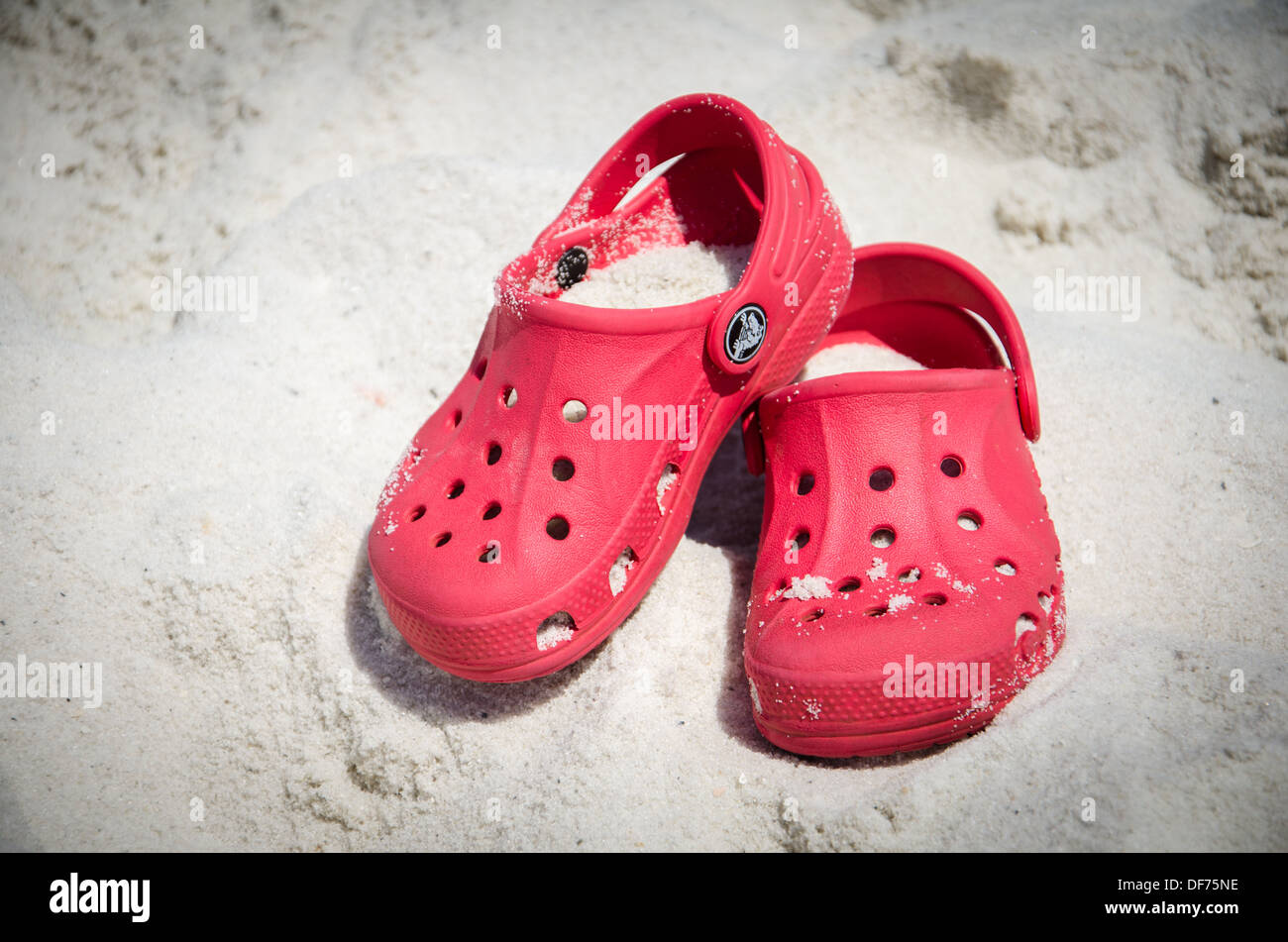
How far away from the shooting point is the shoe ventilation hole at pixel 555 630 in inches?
53.0

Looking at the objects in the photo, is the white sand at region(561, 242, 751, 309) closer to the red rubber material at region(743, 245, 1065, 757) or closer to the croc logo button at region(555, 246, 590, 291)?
the croc logo button at region(555, 246, 590, 291)

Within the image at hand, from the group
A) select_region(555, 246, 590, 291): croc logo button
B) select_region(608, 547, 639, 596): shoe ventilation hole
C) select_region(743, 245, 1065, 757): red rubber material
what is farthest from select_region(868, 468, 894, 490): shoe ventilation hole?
select_region(555, 246, 590, 291): croc logo button

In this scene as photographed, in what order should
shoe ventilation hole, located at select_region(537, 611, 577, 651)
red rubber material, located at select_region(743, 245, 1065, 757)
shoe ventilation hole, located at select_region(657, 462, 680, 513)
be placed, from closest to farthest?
1. red rubber material, located at select_region(743, 245, 1065, 757)
2. shoe ventilation hole, located at select_region(537, 611, 577, 651)
3. shoe ventilation hole, located at select_region(657, 462, 680, 513)

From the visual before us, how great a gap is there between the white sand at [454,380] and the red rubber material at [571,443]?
0.18 meters

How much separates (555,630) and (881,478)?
562 millimetres

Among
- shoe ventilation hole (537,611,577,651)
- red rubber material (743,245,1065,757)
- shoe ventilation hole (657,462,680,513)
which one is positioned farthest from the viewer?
shoe ventilation hole (657,462,680,513)

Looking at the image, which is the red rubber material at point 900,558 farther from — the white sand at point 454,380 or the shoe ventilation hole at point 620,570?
the shoe ventilation hole at point 620,570

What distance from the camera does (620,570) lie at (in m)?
1.44

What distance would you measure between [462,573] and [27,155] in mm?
1958

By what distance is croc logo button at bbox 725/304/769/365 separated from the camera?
4.71 feet

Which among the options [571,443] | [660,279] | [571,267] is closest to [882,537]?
[571,443]

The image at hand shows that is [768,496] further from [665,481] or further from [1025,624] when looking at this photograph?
[1025,624]

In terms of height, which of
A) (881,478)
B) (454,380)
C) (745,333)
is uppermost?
(745,333)
